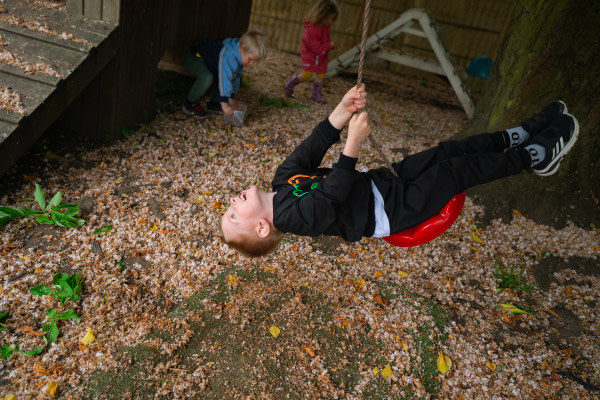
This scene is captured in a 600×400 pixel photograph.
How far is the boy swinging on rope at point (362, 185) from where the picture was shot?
2152mm

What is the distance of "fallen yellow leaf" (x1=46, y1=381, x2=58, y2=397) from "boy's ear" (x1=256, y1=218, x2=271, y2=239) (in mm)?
1213

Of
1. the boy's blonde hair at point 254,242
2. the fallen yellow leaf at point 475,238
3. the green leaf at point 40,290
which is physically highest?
the boy's blonde hair at point 254,242

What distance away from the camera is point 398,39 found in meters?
8.31

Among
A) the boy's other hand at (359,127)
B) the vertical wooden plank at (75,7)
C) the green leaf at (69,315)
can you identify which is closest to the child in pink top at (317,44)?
the vertical wooden plank at (75,7)

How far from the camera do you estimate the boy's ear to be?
2334mm

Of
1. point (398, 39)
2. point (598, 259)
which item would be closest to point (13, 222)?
point (598, 259)

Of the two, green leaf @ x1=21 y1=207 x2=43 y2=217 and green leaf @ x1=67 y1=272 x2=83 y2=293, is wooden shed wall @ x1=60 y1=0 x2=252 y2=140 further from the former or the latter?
green leaf @ x1=67 y1=272 x2=83 y2=293

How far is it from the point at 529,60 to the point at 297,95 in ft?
10.5

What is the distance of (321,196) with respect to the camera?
2119mm

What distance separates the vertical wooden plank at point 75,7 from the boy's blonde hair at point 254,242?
2.44 metres

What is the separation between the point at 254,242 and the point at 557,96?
120 inches

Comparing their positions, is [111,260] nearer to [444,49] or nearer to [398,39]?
[444,49]

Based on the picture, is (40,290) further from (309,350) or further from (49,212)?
(309,350)

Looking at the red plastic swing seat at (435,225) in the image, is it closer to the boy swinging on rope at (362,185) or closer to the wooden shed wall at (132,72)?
the boy swinging on rope at (362,185)
